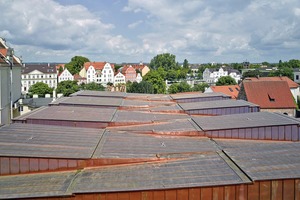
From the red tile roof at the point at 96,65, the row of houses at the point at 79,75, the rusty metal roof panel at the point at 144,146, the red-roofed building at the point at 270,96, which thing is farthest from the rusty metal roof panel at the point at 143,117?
the red tile roof at the point at 96,65

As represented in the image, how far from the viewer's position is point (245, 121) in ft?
77.7

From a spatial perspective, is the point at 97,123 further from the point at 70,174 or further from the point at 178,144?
the point at 70,174

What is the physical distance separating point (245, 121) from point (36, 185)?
15716 mm

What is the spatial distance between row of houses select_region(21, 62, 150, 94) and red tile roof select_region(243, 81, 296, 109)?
6903cm

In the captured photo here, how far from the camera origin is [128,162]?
1534 centimetres

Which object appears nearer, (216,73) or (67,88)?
(67,88)

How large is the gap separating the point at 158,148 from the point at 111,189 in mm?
5954

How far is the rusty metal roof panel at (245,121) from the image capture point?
22.2 m

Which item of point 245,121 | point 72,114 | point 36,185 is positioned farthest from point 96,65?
point 36,185

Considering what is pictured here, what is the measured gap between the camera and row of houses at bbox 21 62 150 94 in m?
97.5

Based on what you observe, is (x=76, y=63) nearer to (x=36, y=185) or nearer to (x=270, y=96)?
(x=270, y=96)

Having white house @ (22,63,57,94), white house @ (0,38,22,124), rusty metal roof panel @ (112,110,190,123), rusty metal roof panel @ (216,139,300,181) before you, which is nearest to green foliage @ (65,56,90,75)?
white house @ (22,63,57,94)

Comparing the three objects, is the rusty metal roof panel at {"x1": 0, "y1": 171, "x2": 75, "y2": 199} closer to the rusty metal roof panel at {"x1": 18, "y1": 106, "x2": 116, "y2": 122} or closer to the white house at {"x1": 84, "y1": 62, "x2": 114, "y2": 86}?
the rusty metal roof panel at {"x1": 18, "y1": 106, "x2": 116, "y2": 122}

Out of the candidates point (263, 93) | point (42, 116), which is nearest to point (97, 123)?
point (42, 116)
